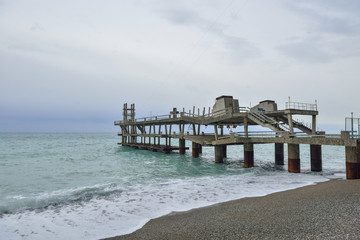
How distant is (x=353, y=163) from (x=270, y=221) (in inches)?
437

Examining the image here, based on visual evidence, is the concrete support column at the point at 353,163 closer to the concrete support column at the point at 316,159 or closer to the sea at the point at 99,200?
the sea at the point at 99,200

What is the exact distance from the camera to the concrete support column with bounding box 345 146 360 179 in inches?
602

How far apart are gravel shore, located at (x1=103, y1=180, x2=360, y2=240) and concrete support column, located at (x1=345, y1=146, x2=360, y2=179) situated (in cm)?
530

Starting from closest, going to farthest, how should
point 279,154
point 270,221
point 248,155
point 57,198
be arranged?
point 270,221 → point 57,198 → point 248,155 → point 279,154

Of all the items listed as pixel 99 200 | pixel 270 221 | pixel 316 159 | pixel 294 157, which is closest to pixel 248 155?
pixel 294 157

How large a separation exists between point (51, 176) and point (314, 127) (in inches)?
989

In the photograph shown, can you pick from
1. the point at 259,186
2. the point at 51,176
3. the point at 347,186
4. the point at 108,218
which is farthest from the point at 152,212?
the point at 51,176

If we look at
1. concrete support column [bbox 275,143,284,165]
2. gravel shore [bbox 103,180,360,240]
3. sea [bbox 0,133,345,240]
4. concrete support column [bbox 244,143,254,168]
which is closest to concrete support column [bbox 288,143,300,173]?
sea [bbox 0,133,345,240]

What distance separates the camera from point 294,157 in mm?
19984

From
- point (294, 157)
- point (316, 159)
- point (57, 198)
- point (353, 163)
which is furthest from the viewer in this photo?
point (316, 159)

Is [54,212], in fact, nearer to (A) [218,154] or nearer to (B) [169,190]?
(B) [169,190]

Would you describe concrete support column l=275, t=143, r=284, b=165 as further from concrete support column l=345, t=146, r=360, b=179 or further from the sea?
concrete support column l=345, t=146, r=360, b=179

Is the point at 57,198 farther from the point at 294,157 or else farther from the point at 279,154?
the point at 279,154

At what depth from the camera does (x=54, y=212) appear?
10.9m
